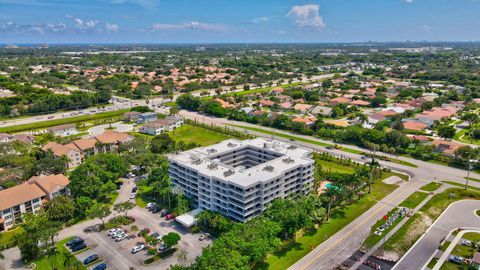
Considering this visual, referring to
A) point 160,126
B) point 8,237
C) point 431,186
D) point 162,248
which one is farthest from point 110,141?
point 431,186

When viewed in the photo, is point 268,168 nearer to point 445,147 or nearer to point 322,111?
point 445,147

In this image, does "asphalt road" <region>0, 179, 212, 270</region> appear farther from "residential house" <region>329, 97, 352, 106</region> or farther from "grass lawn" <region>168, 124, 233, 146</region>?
"residential house" <region>329, 97, 352, 106</region>

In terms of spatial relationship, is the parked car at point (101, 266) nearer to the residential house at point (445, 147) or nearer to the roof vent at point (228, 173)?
the roof vent at point (228, 173)

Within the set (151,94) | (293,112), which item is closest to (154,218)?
(293,112)

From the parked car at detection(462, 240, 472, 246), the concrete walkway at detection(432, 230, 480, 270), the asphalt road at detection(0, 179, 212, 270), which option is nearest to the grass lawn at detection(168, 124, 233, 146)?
the asphalt road at detection(0, 179, 212, 270)

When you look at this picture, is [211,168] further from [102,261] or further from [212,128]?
[212,128]
